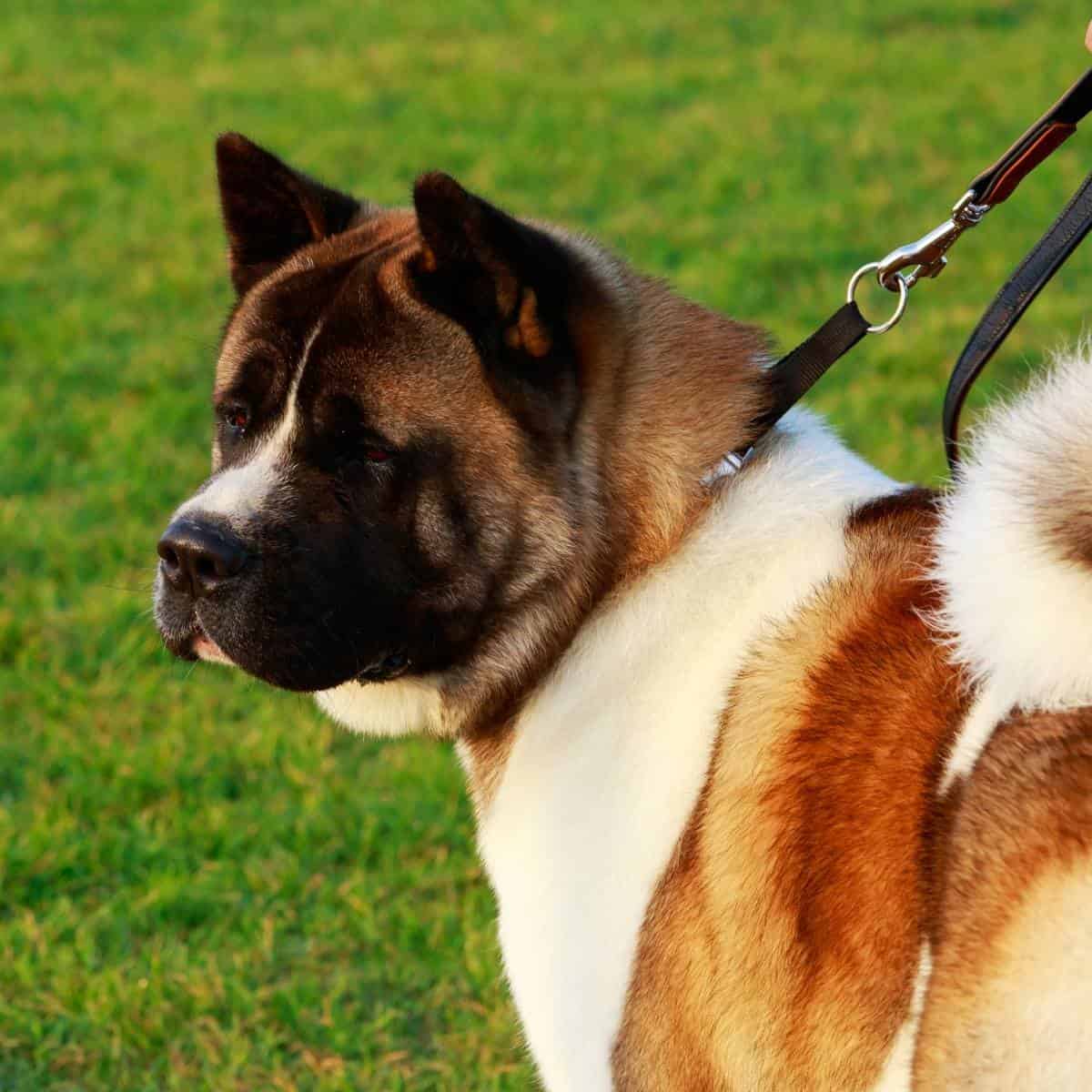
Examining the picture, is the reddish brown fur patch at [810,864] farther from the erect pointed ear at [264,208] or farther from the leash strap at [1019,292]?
the erect pointed ear at [264,208]

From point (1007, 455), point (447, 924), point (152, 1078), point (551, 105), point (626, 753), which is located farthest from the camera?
point (551, 105)

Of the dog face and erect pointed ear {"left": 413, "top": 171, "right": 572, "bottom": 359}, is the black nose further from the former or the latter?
erect pointed ear {"left": 413, "top": 171, "right": 572, "bottom": 359}

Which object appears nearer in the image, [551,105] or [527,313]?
[527,313]

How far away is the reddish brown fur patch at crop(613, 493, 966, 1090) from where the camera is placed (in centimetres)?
219

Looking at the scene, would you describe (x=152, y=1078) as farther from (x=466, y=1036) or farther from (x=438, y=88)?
(x=438, y=88)

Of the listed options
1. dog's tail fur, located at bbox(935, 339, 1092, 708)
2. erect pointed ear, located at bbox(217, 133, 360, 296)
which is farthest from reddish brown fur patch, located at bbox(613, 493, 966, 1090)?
erect pointed ear, located at bbox(217, 133, 360, 296)

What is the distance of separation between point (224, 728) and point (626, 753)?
85.1 inches

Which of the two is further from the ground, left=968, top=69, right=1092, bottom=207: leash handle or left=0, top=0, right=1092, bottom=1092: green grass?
left=968, top=69, right=1092, bottom=207: leash handle

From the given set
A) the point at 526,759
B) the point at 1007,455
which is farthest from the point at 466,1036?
the point at 1007,455

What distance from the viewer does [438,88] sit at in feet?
35.1

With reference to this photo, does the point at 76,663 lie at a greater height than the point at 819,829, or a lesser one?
lesser

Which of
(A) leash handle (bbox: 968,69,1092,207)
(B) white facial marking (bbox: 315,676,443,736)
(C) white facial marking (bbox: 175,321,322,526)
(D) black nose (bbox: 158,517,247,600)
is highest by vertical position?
(A) leash handle (bbox: 968,69,1092,207)

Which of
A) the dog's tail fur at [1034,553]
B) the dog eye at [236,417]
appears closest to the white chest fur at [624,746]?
the dog's tail fur at [1034,553]

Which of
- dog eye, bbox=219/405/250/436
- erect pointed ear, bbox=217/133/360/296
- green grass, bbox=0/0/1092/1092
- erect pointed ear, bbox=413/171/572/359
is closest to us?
erect pointed ear, bbox=413/171/572/359
